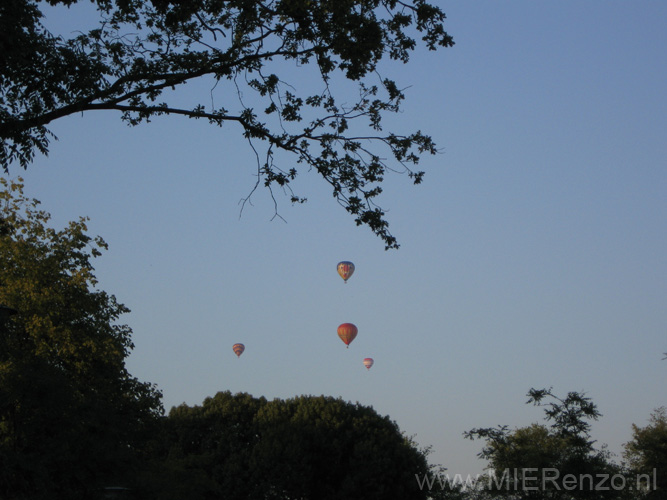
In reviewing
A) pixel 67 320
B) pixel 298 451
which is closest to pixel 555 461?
pixel 67 320

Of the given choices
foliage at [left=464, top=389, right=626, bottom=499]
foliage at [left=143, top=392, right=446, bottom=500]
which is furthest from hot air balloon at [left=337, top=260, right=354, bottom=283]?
foliage at [left=464, top=389, right=626, bottom=499]

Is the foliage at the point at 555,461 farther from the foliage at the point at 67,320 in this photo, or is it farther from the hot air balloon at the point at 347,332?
the hot air balloon at the point at 347,332

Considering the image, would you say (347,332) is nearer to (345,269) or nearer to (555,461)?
(345,269)

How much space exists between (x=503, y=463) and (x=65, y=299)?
18.7m

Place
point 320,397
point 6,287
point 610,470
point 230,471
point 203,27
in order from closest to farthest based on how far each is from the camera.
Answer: point 203,27, point 610,470, point 6,287, point 230,471, point 320,397

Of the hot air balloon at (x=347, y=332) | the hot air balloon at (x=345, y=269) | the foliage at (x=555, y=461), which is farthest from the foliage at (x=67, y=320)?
the hot air balloon at (x=347, y=332)

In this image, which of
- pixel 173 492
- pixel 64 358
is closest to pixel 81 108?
pixel 64 358

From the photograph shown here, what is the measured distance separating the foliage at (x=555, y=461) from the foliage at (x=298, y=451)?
34.0 meters

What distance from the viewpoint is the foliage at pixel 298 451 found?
60531 millimetres

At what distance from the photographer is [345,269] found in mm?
72500

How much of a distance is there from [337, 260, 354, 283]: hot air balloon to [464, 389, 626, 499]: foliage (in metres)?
44.9

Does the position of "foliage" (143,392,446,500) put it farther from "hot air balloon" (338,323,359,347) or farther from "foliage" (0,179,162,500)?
"foliage" (0,179,162,500)

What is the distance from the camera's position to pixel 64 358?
115 feet

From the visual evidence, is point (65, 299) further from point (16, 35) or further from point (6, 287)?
point (16, 35)
